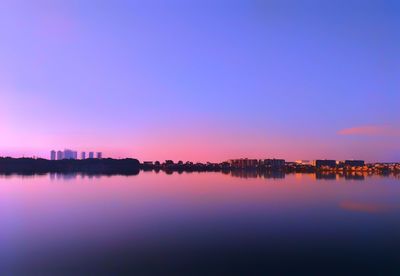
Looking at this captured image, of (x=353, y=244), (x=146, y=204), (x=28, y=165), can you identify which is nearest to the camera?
(x=353, y=244)

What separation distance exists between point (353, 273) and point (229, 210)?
1025cm

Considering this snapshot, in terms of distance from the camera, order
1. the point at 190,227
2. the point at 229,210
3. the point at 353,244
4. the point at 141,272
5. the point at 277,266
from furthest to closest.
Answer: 1. the point at 229,210
2. the point at 190,227
3. the point at 353,244
4. the point at 277,266
5. the point at 141,272

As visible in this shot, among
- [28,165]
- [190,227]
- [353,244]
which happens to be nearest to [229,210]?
[190,227]

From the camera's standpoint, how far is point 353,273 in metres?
8.55

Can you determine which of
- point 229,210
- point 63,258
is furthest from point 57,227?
point 229,210

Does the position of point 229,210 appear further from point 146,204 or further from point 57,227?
point 57,227

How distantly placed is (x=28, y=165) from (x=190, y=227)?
82811 millimetres

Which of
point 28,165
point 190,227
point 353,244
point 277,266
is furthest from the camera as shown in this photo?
point 28,165

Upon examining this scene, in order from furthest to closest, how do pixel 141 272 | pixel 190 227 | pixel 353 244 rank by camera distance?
1. pixel 190 227
2. pixel 353 244
3. pixel 141 272

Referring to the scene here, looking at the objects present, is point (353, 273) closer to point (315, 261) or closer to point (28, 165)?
point (315, 261)

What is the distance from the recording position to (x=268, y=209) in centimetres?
1927

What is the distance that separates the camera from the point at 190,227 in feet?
45.4

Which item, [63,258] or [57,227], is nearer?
[63,258]

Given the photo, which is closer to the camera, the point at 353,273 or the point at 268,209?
the point at 353,273
